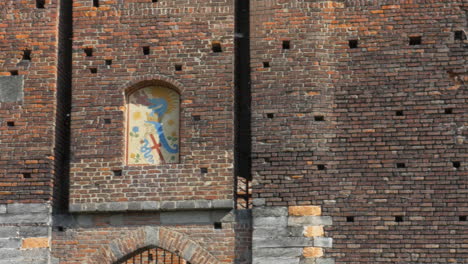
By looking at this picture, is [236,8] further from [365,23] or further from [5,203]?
[5,203]

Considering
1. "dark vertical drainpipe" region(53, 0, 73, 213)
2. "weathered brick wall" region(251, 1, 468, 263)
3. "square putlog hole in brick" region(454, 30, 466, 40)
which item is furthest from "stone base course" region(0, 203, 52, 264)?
"square putlog hole in brick" region(454, 30, 466, 40)

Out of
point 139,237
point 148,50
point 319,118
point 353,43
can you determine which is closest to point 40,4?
point 148,50

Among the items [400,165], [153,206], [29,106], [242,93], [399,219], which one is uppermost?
[242,93]

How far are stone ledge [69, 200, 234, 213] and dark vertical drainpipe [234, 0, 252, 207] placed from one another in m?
0.78

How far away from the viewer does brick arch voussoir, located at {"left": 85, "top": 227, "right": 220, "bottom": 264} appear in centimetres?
1202

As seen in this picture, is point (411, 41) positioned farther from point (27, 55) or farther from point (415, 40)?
point (27, 55)

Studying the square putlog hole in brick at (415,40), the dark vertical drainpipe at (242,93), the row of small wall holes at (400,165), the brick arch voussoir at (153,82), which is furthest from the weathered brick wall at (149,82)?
the square putlog hole in brick at (415,40)

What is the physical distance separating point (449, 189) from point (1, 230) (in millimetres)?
5737

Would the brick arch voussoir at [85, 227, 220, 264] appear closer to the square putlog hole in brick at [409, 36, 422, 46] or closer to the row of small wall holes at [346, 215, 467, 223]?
the row of small wall holes at [346, 215, 467, 223]

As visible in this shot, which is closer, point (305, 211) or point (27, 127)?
point (305, 211)

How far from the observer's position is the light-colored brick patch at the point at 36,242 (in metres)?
12.2

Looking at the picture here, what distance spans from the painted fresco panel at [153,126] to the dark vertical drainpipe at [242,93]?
2.76 ft

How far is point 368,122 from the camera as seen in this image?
1218 cm

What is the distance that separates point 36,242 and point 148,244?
1.46m
